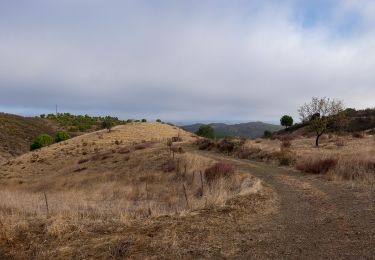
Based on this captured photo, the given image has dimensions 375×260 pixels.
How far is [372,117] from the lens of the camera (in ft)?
249

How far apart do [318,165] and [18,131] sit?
332 feet

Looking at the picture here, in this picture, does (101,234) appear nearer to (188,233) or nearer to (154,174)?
(188,233)

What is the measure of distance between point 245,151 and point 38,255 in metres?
24.6

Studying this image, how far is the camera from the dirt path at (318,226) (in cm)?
843

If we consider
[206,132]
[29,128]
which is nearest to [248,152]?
[206,132]

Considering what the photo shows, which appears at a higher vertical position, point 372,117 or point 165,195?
point 372,117

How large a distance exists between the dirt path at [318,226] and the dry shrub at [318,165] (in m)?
3.63

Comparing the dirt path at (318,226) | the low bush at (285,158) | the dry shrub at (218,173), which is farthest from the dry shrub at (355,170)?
the dry shrub at (218,173)

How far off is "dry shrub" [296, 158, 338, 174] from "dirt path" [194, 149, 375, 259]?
11.9ft

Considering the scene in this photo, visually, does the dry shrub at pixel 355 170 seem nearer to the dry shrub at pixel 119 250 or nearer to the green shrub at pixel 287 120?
the dry shrub at pixel 119 250

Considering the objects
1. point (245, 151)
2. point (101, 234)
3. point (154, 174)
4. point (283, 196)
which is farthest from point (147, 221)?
point (245, 151)

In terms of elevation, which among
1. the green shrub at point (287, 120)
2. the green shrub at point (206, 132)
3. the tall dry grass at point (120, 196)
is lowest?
the tall dry grass at point (120, 196)

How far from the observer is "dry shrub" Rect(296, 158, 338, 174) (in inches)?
758

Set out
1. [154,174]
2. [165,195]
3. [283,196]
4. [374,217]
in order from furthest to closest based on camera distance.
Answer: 1. [154,174]
2. [165,195]
3. [283,196]
4. [374,217]
